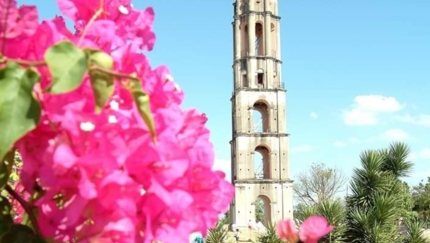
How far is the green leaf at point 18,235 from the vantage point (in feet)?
1.32

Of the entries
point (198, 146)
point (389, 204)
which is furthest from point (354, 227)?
point (198, 146)

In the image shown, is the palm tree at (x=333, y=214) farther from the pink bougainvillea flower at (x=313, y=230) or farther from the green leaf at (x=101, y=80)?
the green leaf at (x=101, y=80)

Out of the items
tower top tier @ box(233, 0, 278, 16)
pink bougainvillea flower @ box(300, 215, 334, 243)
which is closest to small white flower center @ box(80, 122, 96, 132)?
pink bougainvillea flower @ box(300, 215, 334, 243)

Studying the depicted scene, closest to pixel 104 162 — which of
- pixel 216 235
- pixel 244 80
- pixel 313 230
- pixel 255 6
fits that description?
pixel 313 230

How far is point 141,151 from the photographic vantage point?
37 centimetres

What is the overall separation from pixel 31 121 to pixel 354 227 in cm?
787

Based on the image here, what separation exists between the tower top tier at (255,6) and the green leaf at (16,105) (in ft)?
59.7

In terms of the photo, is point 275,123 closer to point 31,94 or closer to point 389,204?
point 389,204

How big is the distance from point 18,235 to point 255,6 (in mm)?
18522

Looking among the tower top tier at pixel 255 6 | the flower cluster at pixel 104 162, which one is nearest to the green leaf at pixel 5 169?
the flower cluster at pixel 104 162

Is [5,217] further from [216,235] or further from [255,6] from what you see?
[255,6]

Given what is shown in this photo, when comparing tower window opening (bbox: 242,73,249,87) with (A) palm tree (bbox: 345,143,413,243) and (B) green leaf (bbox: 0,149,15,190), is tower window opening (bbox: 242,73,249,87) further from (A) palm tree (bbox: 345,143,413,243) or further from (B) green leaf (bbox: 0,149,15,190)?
(B) green leaf (bbox: 0,149,15,190)

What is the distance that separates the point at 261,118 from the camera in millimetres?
18109

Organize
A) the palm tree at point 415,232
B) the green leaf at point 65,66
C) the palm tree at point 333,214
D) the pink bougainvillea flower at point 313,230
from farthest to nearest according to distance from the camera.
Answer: the palm tree at point 415,232 < the palm tree at point 333,214 < the pink bougainvillea flower at point 313,230 < the green leaf at point 65,66
